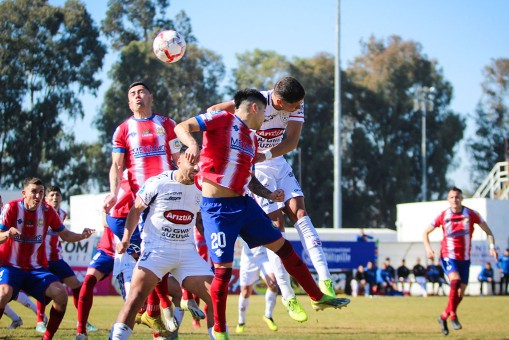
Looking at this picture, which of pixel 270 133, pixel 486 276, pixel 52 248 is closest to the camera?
pixel 270 133

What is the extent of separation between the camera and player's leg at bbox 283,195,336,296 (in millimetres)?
9695

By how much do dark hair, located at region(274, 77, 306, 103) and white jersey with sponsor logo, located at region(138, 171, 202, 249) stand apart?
151 centimetres

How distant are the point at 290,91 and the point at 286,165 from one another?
1434 mm

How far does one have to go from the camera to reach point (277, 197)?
8.97 metres

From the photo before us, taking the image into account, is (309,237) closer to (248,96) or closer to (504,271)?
(248,96)

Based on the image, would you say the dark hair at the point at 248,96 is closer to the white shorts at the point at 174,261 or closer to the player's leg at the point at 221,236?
the player's leg at the point at 221,236

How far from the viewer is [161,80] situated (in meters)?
57.3

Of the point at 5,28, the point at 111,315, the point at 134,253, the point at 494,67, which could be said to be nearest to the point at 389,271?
the point at 111,315

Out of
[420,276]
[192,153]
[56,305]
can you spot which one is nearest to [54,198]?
[56,305]

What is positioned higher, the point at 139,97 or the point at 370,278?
the point at 139,97

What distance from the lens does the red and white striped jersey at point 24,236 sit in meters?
10.8

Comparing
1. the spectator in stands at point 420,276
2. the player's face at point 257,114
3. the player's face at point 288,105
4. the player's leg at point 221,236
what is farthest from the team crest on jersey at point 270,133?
the spectator in stands at point 420,276

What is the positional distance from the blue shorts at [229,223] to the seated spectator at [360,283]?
22177mm

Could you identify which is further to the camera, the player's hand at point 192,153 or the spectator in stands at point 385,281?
the spectator in stands at point 385,281
